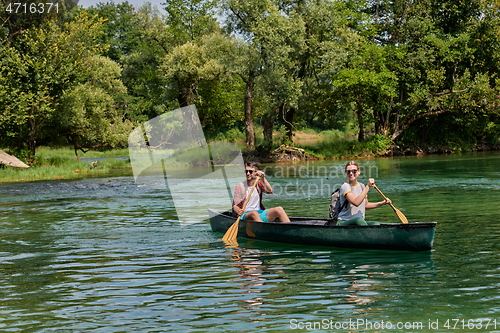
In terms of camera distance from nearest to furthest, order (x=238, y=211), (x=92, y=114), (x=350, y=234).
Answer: (x=350, y=234) → (x=238, y=211) → (x=92, y=114)

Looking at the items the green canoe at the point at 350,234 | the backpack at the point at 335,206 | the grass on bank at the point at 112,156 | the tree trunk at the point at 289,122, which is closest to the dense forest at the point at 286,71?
the tree trunk at the point at 289,122

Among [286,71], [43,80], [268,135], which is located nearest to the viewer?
[43,80]

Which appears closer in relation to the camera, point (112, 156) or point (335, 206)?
point (335, 206)

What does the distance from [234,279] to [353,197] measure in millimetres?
2395

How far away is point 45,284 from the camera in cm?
754

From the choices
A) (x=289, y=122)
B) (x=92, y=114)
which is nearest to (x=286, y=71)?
(x=289, y=122)

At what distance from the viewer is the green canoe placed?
8344 mm

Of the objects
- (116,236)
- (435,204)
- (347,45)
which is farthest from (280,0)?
(116,236)

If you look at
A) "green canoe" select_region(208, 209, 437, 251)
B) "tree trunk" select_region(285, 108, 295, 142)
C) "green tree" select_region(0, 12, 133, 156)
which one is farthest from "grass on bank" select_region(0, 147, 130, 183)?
"green canoe" select_region(208, 209, 437, 251)

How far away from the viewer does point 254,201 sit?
10.7m

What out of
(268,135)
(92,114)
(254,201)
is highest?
(92,114)

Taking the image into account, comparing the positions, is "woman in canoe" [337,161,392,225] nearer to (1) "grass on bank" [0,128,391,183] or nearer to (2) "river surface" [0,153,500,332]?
(2) "river surface" [0,153,500,332]

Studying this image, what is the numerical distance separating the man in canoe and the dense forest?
21.2 meters

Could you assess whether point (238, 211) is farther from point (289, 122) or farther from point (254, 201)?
point (289, 122)
